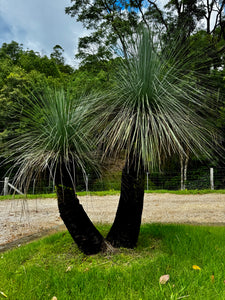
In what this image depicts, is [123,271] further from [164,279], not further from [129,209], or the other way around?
[129,209]

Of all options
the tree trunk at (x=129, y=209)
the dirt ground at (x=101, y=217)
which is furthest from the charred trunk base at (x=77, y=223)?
the dirt ground at (x=101, y=217)

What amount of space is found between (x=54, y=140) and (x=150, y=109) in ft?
2.61

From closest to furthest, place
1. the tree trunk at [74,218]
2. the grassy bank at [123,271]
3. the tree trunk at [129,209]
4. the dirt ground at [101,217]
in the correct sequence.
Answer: the grassy bank at [123,271]
the tree trunk at [74,218]
the tree trunk at [129,209]
the dirt ground at [101,217]

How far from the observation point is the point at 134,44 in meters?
2.11

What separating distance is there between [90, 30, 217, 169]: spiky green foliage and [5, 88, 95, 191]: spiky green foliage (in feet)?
0.61

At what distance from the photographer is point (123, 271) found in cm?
188

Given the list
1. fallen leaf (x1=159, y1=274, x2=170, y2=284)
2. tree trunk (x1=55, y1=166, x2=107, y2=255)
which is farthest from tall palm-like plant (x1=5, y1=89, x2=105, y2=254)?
fallen leaf (x1=159, y1=274, x2=170, y2=284)

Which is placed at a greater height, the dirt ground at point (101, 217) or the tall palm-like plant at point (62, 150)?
the tall palm-like plant at point (62, 150)

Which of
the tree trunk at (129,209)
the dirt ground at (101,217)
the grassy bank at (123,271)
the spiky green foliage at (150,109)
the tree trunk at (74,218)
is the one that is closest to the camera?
the grassy bank at (123,271)

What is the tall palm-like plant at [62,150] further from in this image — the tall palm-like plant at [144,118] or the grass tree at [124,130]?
the tall palm-like plant at [144,118]

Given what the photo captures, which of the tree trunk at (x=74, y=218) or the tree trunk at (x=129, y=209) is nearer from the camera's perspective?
the tree trunk at (x=74, y=218)

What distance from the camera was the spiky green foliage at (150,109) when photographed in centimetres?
183

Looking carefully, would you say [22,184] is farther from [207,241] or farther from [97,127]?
[207,241]

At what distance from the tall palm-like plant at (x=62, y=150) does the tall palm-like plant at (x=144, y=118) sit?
20cm
